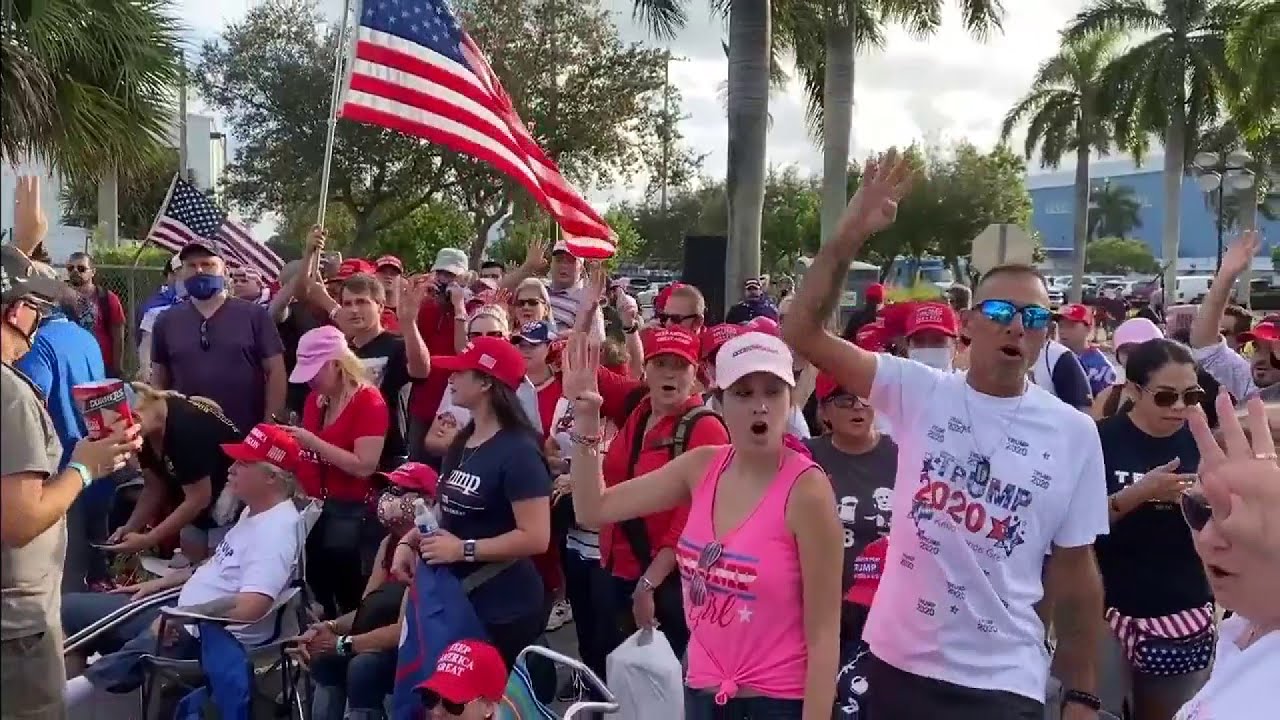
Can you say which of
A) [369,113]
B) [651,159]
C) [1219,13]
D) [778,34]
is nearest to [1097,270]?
[1219,13]

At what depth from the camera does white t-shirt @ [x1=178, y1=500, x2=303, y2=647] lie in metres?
4.78

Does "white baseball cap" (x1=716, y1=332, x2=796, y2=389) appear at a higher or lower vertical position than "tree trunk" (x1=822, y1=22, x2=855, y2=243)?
lower

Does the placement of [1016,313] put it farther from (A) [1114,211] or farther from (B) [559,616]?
(A) [1114,211]

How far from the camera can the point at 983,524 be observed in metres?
3.01

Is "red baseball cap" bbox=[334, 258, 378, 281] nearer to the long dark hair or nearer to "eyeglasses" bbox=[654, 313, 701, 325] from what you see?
"eyeglasses" bbox=[654, 313, 701, 325]

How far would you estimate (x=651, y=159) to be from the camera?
2797cm

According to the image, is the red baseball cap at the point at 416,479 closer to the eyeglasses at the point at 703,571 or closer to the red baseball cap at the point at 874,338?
the eyeglasses at the point at 703,571

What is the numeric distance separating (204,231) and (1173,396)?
8.92 metres

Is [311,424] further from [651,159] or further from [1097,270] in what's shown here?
[1097,270]

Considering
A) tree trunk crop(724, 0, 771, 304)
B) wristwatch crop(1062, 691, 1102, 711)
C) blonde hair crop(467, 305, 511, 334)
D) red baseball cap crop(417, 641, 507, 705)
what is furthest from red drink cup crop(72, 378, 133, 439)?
tree trunk crop(724, 0, 771, 304)

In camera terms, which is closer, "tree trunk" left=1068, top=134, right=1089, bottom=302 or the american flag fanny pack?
the american flag fanny pack

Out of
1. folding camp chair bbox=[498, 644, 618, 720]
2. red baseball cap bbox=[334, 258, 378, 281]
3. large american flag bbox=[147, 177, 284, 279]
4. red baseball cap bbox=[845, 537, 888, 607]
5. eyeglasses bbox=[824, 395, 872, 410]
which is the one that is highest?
large american flag bbox=[147, 177, 284, 279]

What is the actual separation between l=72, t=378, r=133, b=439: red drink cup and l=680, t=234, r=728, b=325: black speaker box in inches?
549

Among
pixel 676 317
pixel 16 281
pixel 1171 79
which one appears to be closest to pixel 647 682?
pixel 16 281
